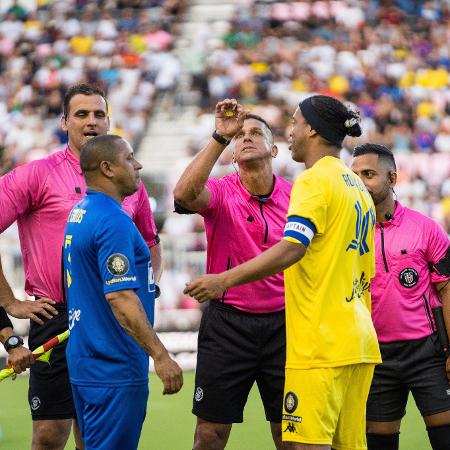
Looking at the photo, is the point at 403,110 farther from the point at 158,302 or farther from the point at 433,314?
the point at 433,314

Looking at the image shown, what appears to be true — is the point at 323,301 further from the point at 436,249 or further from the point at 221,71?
the point at 221,71

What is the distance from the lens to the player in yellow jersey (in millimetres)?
5035

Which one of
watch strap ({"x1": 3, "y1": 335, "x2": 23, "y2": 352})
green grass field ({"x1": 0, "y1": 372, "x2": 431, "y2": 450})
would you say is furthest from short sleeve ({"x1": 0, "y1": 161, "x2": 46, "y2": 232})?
green grass field ({"x1": 0, "y1": 372, "x2": 431, "y2": 450})

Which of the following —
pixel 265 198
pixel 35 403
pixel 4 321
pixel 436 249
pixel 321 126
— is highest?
pixel 321 126

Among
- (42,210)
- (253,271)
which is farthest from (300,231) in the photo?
(42,210)

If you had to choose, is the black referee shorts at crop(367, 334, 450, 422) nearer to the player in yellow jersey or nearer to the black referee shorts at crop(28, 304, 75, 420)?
the player in yellow jersey

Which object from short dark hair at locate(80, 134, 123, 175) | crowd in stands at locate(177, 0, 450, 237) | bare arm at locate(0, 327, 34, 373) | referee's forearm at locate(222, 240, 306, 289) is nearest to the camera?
referee's forearm at locate(222, 240, 306, 289)

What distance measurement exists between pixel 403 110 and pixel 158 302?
7194 millimetres

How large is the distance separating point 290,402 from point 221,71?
49.0 ft

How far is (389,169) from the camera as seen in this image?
22.0 feet

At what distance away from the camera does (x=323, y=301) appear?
16.9 feet

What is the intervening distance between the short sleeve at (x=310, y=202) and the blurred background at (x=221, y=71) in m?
10.5

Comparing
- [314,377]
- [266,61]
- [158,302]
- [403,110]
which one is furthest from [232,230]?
[266,61]

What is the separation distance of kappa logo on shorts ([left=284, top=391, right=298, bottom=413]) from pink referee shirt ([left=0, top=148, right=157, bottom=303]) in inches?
64.1
